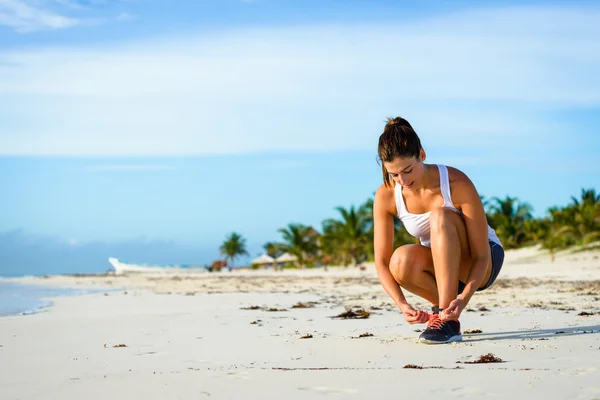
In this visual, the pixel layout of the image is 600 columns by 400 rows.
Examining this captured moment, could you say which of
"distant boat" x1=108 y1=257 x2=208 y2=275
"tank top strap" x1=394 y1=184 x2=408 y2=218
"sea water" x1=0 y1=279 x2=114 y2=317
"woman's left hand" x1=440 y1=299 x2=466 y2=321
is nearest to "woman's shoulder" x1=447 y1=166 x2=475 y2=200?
"tank top strap" x1=394 y1=184 x2=408 y2=218

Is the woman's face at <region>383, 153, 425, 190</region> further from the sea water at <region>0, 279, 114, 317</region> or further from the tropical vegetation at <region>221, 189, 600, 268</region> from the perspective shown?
the tropical vegetation at <region>221, 189, 600, 268</region>

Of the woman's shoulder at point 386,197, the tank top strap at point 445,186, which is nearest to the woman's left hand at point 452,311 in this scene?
the tank top strap at point 445,186

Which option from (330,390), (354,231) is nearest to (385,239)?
(330,390)

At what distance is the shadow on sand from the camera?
4.97 meters

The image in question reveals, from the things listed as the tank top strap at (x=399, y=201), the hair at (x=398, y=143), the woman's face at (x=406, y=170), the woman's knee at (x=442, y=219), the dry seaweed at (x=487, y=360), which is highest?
the hair at (x=398, y=143)

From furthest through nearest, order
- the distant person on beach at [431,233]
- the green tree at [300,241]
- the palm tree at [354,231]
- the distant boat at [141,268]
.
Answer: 1. the distant boat at [141,268]
2. the green tree at [300,241]
3. the palm tree at [354,231]
4. the distant person on beach at [431,233]

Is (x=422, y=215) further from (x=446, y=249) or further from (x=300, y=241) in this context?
(x=300, y=241)

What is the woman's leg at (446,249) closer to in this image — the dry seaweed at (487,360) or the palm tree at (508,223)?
the dry seaweed at (487,360)

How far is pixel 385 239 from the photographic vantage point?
16.3 feet

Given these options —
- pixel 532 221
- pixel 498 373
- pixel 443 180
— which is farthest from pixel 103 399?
pixel 532 221

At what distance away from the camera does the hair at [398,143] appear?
14.5ft

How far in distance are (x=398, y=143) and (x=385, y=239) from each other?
0.83 metres

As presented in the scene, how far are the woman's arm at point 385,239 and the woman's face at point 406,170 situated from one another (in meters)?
0.31

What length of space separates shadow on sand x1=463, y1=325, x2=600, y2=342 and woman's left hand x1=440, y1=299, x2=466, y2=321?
33cm
